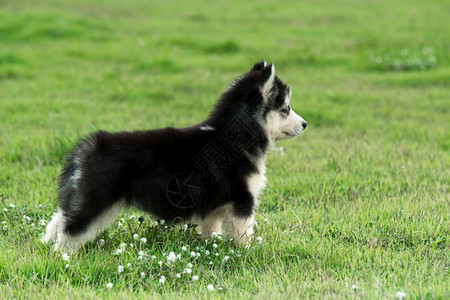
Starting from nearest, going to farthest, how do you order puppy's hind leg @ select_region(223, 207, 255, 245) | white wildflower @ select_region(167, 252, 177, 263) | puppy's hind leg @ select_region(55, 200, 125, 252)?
white wildflower @ select_region(167, 252, 177, 263), puppy's hind leg @ select_region(55, 200, 125, 252), puppy's hind leg @ select_region(223, 207, 255, 245)

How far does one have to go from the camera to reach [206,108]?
428 inches

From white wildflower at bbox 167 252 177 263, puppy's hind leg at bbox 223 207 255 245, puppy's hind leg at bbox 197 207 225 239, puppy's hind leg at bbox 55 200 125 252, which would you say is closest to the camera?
white wildflower at bbox 167 252 177 263

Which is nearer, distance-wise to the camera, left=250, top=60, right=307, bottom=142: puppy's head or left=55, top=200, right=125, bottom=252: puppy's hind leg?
left=55, top=200, right=125, bottom=252: puppy's hind leg

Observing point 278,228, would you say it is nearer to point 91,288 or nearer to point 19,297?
point 91,288

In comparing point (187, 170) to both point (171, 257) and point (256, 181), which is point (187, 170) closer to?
point (256, 181)

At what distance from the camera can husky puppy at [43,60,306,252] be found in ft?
14.8

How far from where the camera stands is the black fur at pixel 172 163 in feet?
14.8

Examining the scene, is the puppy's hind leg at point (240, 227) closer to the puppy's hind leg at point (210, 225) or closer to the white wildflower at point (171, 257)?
the puppy's hind leg at point (210, 225)

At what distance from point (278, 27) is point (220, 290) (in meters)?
15.2

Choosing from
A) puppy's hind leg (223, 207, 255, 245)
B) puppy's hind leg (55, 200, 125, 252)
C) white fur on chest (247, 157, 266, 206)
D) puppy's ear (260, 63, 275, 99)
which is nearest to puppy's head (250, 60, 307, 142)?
puppy's ear (260, 63, 275, 99)

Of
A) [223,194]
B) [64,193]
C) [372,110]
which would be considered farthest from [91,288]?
[372,110]

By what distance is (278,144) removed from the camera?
28.5ft

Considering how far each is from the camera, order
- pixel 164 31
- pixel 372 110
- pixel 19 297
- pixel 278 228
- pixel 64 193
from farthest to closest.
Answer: pixel 164 31 → pixel 372 110 → pixel 278 228 → pixel 64 193 → pixel 19 297

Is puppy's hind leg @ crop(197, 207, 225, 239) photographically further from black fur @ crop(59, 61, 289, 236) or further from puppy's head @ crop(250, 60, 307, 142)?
puppy's head @ crop(250, 60, 307, 142)
